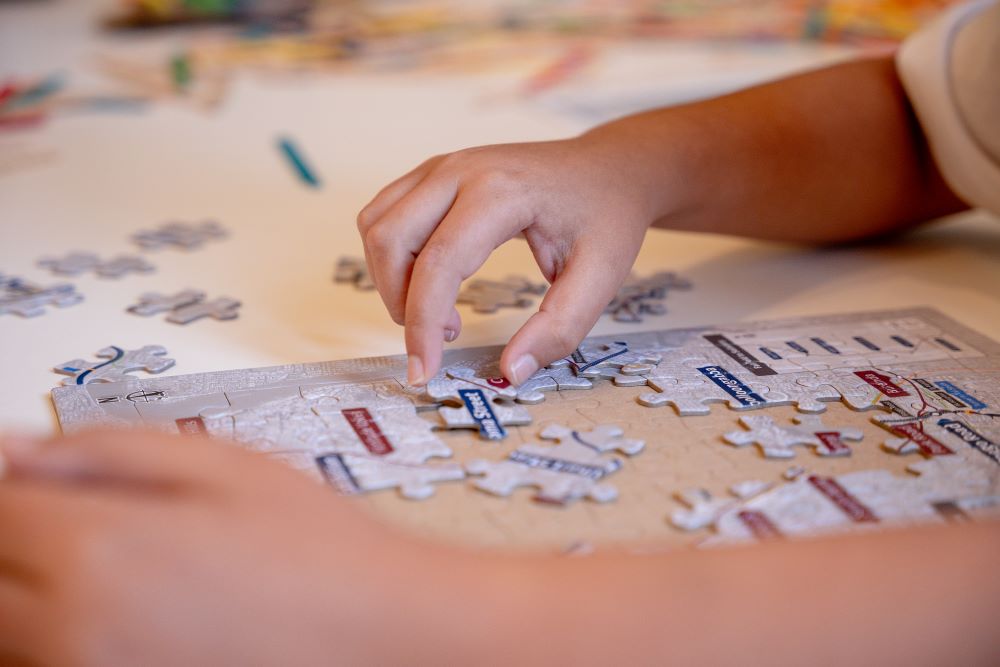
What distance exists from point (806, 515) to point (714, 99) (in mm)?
723

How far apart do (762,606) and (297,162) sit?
1527 mm

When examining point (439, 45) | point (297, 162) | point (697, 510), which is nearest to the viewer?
point (697, 510)

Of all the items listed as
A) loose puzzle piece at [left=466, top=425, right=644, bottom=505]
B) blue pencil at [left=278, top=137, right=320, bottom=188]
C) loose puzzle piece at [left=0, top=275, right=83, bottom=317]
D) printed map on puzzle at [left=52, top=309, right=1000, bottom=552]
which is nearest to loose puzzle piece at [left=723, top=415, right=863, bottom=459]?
printed map on puzzle at [left=52, top=309, right=1000, bottom=552]

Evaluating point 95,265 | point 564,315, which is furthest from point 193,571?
point 95,265

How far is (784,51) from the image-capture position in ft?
9.23

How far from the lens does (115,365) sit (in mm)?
1117

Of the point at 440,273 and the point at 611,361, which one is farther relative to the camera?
the point at 611,361

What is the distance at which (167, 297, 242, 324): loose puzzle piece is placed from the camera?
1.26 metres

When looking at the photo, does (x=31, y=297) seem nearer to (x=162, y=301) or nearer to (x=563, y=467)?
(x=162, y=301)

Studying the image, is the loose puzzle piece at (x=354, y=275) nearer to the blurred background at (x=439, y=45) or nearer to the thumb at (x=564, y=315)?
the thumb at (x=564, y=315)

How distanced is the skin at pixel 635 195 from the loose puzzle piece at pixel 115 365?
10.3 inches

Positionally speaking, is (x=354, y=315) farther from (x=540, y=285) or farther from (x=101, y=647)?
(x=101, y=647)

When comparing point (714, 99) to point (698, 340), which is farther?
point (714, 99)

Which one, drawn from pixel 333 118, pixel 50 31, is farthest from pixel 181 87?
pixel 50 31
